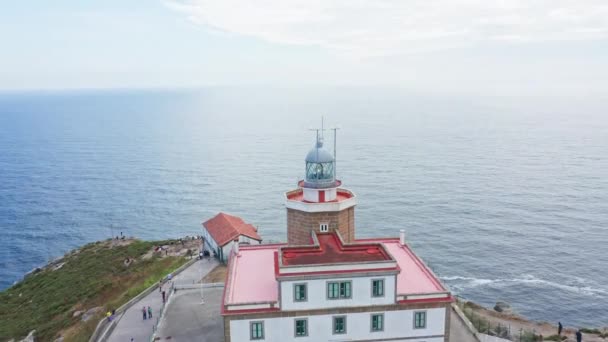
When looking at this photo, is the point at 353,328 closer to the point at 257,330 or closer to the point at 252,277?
the point at 257,330

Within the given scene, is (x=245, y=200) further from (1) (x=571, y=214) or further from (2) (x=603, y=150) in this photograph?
(2) (x=603, y=150)

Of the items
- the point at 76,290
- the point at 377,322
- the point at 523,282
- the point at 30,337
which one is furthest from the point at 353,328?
the point at 523,282

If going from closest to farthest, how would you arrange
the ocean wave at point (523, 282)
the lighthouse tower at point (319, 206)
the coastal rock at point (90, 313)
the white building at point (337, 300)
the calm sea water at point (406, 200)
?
the white building at point (337, 300), the lighthouse tower at point (319, 206), the coastal rock at point (90, 313), the ocean wave at point (523, 282), the calm sea water at point (406, 200)

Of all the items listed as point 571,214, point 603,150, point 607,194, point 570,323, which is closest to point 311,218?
point 570,323

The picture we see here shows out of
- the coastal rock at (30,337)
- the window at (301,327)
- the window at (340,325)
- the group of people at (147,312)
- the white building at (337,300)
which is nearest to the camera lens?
the white building at (337,300)

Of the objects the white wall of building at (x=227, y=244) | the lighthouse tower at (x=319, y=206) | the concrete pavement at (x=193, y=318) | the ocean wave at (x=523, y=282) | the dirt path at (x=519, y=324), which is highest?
the lighthouse tower at (x=319, y=206)

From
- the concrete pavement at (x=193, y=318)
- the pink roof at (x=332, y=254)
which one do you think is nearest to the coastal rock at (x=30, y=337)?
the concrete pavement at (x=193, y=318)

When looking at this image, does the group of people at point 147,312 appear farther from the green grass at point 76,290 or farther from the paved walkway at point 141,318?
the green grass at point 76,290

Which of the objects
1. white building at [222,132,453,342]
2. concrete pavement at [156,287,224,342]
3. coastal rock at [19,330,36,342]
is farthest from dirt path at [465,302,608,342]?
coastal rock at [19,330,36,342]
